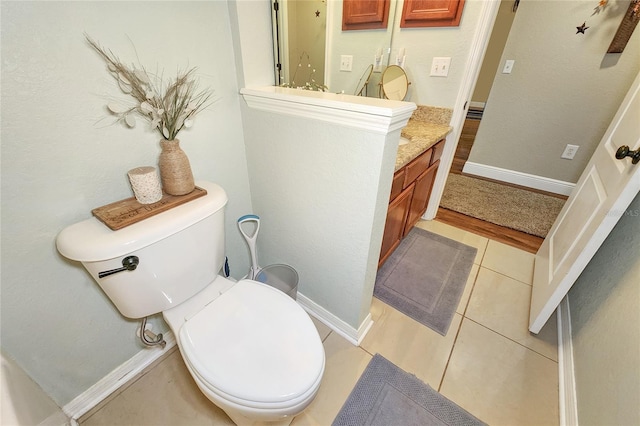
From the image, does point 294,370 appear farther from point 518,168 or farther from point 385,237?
point 518,168

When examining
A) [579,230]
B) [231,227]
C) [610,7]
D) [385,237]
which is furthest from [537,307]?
[610,7]

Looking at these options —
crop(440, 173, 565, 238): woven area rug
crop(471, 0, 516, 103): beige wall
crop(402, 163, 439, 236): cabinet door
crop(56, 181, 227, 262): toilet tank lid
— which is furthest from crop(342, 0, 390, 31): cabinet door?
crop(471, 0, 516, 103): beige wall

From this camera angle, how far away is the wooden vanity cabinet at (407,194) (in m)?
1.32

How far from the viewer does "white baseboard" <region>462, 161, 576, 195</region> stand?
2.55m

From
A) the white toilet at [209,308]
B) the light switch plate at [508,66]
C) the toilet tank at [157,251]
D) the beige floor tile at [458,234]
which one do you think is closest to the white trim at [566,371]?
the beige floor tile at [458,234]

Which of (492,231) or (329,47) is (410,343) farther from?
(329,47)

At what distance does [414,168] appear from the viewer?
141 cm

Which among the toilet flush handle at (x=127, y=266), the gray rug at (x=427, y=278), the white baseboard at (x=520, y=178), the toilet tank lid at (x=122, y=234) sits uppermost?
the toilet tank lid at (x=122, y=234)

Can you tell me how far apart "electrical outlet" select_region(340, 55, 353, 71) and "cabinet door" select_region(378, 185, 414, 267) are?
3.67 feet

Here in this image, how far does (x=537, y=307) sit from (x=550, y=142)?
196cm

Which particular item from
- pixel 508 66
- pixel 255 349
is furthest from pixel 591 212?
pixel 508 66

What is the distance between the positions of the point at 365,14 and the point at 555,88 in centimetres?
187

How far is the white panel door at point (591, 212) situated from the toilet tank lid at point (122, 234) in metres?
1.45

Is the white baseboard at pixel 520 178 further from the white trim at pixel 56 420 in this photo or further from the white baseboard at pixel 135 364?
the white trim at pixel 56 420
